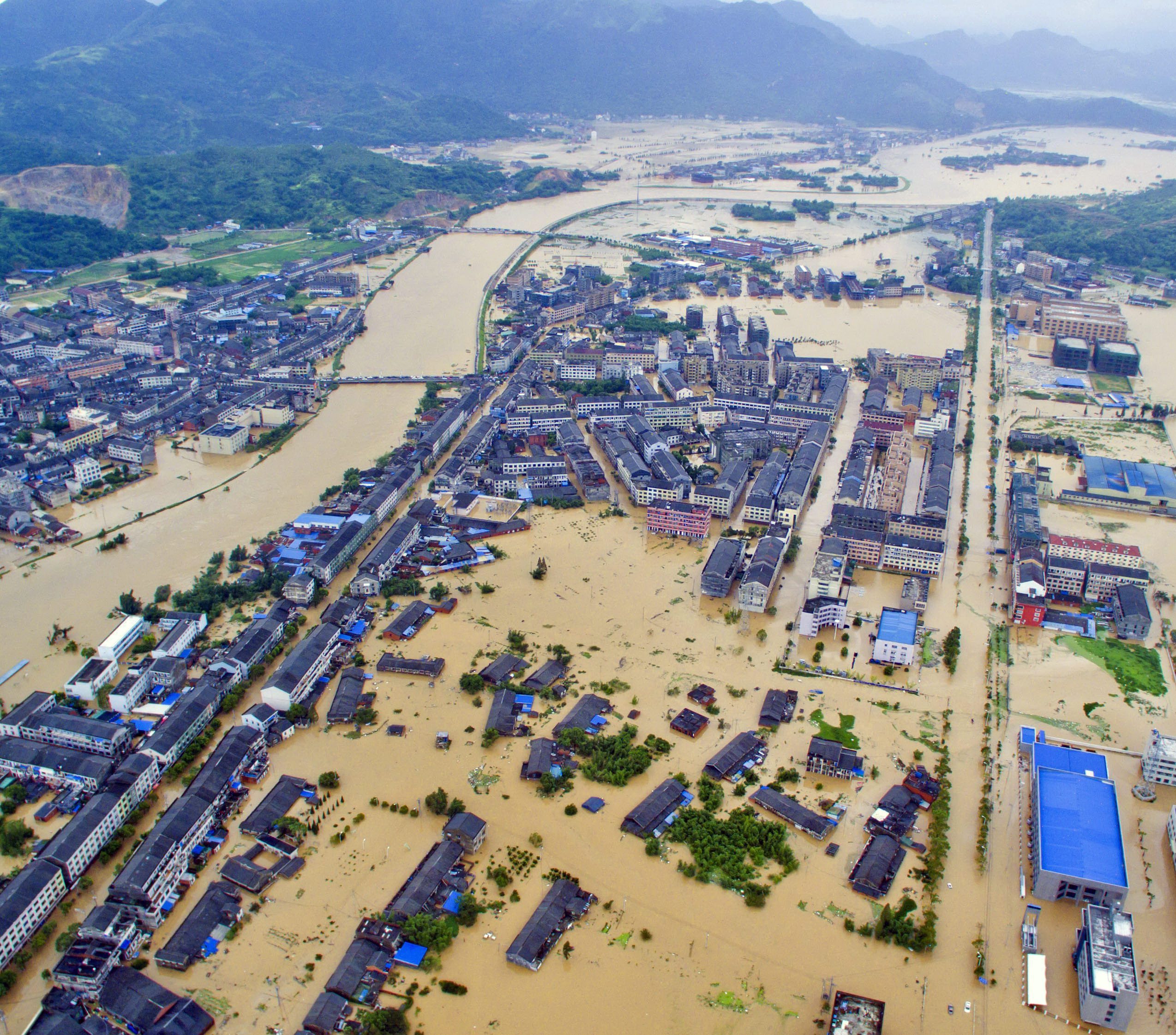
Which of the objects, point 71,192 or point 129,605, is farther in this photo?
point 71,192

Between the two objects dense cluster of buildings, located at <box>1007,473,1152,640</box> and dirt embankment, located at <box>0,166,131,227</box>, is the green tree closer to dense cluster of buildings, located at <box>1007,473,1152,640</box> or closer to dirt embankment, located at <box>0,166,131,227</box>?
dense cluster of buildings, located at <box>1007,473,1152,640</box>

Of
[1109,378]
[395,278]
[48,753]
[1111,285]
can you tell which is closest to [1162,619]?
[1109,378]

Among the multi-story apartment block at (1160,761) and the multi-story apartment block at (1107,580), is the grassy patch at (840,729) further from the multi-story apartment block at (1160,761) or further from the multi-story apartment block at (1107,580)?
the multi-story apartment block at (1107,580)

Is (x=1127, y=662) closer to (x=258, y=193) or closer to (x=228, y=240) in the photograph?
(x=228, y=240)

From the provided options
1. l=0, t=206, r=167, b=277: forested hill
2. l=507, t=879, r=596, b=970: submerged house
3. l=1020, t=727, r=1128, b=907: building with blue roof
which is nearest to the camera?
l=507, t=879, r=596, b=970: submerged house

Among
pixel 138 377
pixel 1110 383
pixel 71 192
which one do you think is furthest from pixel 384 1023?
pixel 71 192

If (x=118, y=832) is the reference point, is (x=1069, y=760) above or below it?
above

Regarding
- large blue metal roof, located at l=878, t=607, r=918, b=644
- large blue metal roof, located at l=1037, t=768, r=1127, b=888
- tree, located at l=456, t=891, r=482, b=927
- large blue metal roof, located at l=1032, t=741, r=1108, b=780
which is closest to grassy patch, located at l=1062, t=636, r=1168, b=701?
large blue metal roof, located at l=1032, t=741, r=1108, b=780
